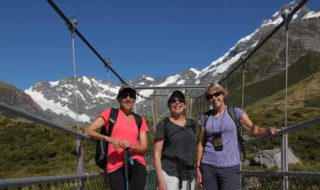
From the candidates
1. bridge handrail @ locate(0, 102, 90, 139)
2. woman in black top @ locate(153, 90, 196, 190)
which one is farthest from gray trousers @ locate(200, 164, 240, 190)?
bridge handrail @ locate(0, 102, 90, 139)

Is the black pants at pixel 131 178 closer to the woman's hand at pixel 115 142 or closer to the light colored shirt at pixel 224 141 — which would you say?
the woman's hand at pixel 115 142

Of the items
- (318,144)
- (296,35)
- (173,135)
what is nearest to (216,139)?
(173,135)


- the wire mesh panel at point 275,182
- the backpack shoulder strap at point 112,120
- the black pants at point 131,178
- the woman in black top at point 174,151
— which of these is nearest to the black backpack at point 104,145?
the backpack shoulder strap at point 112,120

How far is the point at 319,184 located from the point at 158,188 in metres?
1.22

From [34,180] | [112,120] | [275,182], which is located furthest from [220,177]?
[34,180]

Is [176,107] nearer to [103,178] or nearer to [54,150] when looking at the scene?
[103,178]

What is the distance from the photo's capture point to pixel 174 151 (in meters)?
3.96

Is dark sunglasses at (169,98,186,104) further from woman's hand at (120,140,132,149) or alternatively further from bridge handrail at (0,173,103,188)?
bridge handrail at (0,173,103,188)

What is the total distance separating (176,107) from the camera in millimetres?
4020

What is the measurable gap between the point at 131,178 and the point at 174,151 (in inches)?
15.2

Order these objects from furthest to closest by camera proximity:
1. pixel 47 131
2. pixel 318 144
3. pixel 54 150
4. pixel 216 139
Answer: pixel 47 131
pixel 318 144
pixel 54 150
pixel 216 139

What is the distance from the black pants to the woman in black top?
147 mm

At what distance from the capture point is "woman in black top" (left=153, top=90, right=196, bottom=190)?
3.96 m

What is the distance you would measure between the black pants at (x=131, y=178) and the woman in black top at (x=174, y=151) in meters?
0.15
